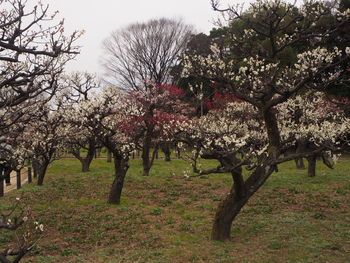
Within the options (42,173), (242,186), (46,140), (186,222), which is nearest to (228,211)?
(242,186)

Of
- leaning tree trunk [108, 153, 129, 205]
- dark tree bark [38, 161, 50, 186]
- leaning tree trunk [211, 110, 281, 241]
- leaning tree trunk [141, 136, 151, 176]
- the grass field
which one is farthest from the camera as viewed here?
leaning tree trunk [141, 136, 151, 176]

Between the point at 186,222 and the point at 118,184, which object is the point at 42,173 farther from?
the point at 186,222

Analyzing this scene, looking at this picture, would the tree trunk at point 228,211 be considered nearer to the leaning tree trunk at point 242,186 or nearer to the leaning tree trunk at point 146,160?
the leaning tree trunk at point 242,186

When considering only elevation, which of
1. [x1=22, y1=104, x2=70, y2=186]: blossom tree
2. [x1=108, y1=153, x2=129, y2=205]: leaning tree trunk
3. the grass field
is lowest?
the grass field

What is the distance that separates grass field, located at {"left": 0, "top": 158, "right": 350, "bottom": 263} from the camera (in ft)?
32.4

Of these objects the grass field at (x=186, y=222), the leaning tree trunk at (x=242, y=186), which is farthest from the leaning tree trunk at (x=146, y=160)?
the leaning tree trunk at (x=242, y=186)

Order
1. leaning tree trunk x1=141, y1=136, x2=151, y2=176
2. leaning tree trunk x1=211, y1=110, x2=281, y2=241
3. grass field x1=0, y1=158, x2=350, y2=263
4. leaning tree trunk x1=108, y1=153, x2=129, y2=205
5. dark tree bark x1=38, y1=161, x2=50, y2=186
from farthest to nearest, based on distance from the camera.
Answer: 1. leaning tree trunk x1=141, y1=136, x2=151, y2=176
2. dark tree bark x1=38, y1=161, x2=50, y2=186
3. leaning tree trunk x1=108, y1=153, x2=129, y2=205
4. leaning tree trunk x1=211, y1=110, x2=281, y2=241
5. grass field x1=0, y1=158, x2=350, y2=263

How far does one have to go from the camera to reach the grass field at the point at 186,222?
987 cm

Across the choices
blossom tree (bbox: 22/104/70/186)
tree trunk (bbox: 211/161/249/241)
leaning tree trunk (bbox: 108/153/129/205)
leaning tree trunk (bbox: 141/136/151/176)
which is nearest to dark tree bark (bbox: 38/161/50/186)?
blossom tree (bbox: 22/104/70/186)

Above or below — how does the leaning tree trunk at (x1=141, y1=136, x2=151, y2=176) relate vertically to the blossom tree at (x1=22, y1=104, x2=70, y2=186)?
below

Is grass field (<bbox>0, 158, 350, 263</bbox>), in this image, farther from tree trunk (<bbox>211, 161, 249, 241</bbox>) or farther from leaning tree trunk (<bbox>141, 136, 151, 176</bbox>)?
leaning tree trunk (<bbox>141, 136, 151, 176</bbox>)

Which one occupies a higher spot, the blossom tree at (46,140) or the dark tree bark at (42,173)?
the blossom tree at (46,140)

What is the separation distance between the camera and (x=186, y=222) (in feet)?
43.0

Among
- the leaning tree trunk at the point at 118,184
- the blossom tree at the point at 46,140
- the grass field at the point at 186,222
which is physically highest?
the blossom tree at the point at 46,140
